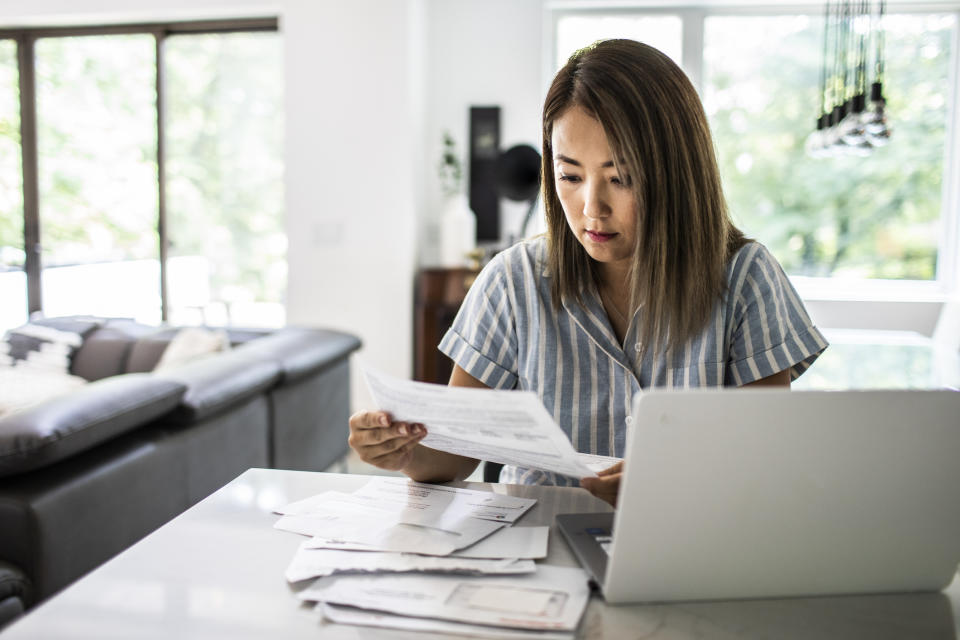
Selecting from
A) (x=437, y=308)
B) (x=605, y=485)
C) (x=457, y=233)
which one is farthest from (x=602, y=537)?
(x=457, y=233)

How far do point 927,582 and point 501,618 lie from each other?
0.39 meters

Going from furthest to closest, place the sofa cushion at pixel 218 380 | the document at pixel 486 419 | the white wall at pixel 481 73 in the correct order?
the white wall at pixel 481 73, the sofa cushion at pixel 218 380, the document at pixel 486 419

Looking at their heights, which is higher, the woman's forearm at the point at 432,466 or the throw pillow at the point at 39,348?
the woman's forearm at the point at 432,466

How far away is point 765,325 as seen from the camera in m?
1.12

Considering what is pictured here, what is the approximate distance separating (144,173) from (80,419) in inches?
133

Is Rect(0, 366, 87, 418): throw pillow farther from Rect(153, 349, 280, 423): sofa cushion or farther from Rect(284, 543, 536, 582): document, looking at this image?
Rect(284, 543, 536, 582): document

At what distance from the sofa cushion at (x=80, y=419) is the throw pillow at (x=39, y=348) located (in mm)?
1212

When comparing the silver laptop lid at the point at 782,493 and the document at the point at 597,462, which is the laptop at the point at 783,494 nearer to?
the silver laptop lid at the point at 782,493

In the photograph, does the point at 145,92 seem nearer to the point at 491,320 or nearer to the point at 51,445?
the point at 51,445

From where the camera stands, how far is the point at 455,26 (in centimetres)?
441

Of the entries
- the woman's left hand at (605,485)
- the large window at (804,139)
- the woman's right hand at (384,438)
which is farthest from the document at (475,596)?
the large window at (804,139)

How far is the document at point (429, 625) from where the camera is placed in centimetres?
64

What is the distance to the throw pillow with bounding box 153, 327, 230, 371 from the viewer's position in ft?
9.00

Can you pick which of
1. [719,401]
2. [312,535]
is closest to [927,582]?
[719,401]
